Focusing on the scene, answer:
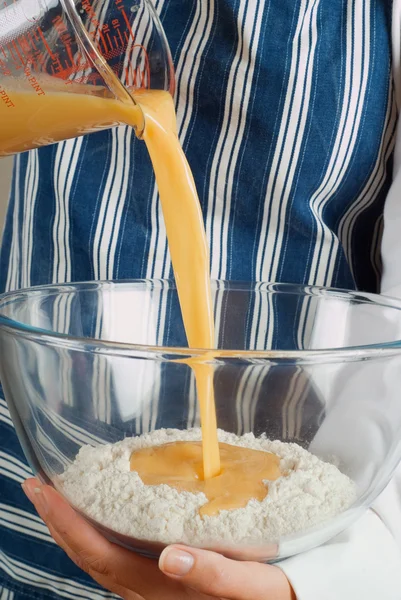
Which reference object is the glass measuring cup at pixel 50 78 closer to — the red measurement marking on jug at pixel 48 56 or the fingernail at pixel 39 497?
the red measurement marking on jug at pixel 48 56

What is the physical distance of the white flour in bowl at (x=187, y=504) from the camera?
46 centimetres

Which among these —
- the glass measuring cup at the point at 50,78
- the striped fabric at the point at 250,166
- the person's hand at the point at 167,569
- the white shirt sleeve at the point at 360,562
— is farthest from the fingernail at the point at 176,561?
the striped fabric at the point at 250,166

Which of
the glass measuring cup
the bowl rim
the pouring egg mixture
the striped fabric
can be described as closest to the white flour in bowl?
the pouring egg mixture

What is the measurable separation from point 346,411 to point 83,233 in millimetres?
486

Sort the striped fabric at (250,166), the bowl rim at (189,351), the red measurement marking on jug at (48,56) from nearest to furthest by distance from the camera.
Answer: the bowl rim at (189,351) < the red measurement marking on jug at (48,56) < the striped fabric at (250,166)

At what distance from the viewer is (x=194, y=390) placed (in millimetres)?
503

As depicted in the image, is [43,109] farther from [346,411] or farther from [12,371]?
[346,411]

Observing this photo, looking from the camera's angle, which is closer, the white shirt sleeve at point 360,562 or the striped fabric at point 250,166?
the white shirt sleeve at point 360,562

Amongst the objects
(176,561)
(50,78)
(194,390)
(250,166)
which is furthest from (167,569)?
(250,166)

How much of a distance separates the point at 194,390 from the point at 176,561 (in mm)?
111

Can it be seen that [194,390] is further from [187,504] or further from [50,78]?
[50,78]

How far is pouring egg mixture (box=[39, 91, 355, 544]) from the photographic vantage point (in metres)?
0.46

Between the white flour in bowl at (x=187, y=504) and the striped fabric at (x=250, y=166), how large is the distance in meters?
0.39

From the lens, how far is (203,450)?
524 millimetres
